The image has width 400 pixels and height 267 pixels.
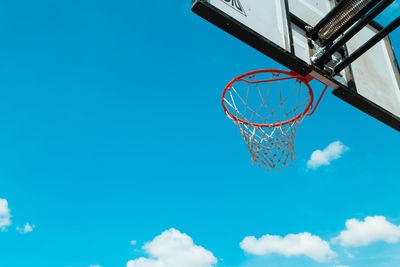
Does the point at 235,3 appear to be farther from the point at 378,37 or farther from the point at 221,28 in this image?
the point at 378,37

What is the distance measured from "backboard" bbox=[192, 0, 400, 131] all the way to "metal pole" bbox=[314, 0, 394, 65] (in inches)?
3.5

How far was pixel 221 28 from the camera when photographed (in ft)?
8.88

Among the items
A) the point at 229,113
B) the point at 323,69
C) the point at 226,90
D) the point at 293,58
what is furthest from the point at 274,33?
the point at 229,113

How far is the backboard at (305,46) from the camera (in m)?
2.77

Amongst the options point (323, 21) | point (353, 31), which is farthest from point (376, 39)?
point (323, 21)

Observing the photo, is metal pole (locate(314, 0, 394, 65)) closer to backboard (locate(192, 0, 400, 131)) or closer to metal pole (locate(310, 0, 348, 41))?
backboard (locate(192, 0, 400, 131))

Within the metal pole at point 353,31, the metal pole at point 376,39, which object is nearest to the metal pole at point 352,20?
the metal pole at point 353,31

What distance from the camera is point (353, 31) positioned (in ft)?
9.80

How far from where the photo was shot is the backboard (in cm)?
277

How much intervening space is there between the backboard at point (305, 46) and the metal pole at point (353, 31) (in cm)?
9

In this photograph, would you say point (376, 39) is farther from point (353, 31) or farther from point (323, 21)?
point (323, 21)

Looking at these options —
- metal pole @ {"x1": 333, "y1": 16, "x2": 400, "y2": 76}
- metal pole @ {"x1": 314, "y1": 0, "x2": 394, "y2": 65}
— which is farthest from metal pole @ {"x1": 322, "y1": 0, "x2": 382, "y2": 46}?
metal pole @ {"x1": 333, "y1": 16, "x2": 400, "y2": 76}

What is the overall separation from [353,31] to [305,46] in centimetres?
38

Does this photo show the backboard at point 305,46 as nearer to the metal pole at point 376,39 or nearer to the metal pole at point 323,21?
the metal pole at point 323,21
